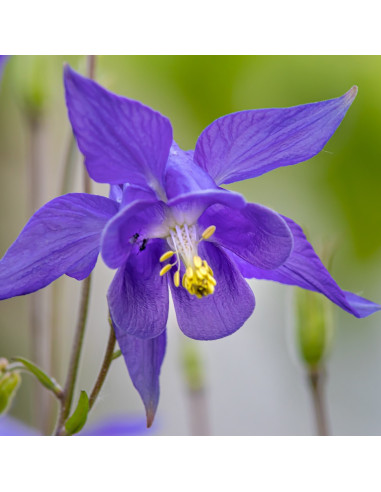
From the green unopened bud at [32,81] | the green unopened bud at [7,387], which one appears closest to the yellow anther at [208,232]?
the green unopened bud at [7,387]

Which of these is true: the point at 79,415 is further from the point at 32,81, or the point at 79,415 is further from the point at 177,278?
the point at 32,81

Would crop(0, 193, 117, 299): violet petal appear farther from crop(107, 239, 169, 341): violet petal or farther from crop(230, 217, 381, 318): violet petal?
crop(230, 217, 381, 318): violet petal

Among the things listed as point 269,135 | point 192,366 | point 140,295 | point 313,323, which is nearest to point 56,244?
point 140,295

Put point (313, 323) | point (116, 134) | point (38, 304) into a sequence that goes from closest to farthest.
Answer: point (116, 134) → point (313, 323) → point (38, 304)
